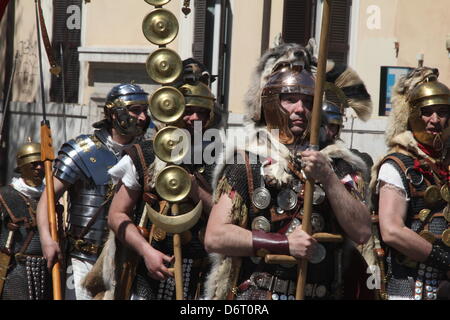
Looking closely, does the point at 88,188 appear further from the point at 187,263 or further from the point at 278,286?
the point at 278,286

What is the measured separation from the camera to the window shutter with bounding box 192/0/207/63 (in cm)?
1279

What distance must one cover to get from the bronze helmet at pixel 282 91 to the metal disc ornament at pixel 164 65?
30.0 inches

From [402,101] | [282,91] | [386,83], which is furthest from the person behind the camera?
[386,83]

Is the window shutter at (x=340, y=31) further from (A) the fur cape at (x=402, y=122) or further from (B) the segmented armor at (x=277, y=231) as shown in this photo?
(B) the segmented armor at (x=277, y=231)

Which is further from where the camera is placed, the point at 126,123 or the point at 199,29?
the point at 199,29

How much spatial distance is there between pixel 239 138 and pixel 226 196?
1.12 feet

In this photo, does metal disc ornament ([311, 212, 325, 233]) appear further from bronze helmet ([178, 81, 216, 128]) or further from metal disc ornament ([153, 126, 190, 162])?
bronze helmet ([178, 81, 216, 128])

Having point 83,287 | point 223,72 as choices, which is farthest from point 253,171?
point 223,72

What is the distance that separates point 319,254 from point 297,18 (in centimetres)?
717

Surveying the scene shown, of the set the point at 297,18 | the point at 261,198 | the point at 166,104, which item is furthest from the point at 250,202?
the point at 297,18

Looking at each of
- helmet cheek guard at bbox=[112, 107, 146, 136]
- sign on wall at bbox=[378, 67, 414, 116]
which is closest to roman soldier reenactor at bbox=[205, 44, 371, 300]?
helmet cheek guard at bbox=[112, 107, 146, 136]

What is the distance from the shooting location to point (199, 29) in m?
A: 12.9

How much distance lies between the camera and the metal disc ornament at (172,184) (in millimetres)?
6551

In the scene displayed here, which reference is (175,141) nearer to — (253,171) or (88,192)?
(253,171)
